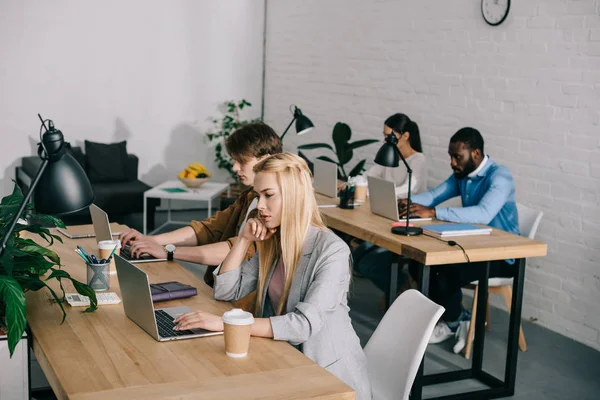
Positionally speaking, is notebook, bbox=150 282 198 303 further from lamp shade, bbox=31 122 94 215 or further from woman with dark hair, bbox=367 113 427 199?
woman with dark hair, bbox=367 113 427 199

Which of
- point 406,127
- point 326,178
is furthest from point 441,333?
point 406,127

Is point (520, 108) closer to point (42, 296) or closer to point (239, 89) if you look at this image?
point (42, 296)

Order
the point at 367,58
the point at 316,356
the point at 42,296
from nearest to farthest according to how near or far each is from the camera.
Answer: the point at 316,356 < the point at 42,296 < the point at 367,58

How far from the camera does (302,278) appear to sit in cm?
239

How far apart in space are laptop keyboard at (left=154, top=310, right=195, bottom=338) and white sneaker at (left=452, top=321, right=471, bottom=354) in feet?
7.09

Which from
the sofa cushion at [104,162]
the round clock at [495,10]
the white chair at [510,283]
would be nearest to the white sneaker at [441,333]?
the white chair at [510,283]

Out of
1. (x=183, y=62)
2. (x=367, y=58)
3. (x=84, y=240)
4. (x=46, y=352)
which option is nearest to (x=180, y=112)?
(x=183, y=62)

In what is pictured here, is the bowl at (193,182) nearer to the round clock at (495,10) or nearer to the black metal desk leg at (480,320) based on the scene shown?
the round clock at (495,10)

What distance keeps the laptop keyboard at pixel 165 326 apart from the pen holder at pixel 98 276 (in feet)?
1.10

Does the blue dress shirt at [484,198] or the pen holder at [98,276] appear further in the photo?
the blue dress shirt at [484,198]

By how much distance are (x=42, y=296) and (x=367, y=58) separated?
13.9 feet

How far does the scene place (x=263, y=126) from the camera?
3127 mm

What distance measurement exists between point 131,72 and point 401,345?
5.69m

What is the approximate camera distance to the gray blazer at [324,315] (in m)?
2.25
